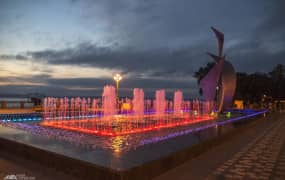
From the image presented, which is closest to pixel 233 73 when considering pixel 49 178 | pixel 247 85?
pixel 49 178

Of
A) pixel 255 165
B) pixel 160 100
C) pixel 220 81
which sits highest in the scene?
pixel 220 81

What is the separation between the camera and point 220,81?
54.0 ft

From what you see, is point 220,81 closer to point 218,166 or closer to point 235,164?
point 235,164

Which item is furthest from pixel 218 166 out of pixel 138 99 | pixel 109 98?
pixel 138 99

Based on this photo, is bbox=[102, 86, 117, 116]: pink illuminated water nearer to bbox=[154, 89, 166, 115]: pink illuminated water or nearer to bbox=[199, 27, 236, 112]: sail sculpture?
bbox=[154, 89, 166, 115]: pink illuminated water

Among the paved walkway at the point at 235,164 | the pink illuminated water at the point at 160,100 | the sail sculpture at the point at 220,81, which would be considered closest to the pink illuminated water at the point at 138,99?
the pink illuminated water at the point at 160,100

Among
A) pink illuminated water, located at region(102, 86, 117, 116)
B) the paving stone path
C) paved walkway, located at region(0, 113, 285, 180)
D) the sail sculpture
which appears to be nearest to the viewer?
paved walkway, located at region(0, 113, 285, 180)

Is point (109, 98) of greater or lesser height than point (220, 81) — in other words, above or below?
below

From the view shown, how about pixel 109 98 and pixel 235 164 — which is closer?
pixel 235 164

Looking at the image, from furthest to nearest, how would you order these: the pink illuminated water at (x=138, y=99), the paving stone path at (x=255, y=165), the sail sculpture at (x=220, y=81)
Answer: the sail sculpture at (x=220, y=81), the pink illuminated water at (x=138, y=99), the paving stone path at (x=255, y=165)

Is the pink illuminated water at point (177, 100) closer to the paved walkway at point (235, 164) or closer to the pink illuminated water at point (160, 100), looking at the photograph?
the pink illuminated water at point (160, 100)

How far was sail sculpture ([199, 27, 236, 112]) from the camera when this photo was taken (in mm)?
15680

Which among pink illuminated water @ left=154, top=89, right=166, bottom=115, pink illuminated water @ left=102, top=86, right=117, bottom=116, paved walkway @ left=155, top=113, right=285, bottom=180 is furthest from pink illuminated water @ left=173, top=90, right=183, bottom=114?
paved walkway @ left=155, top=113, right=285, bottom=180

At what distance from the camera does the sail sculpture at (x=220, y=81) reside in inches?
617
